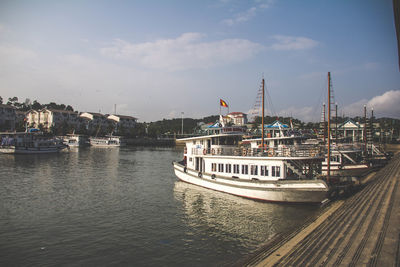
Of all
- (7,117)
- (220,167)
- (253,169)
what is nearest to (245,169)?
(253,169)

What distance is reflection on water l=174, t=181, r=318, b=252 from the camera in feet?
56.5

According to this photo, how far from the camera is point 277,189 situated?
22844 mm

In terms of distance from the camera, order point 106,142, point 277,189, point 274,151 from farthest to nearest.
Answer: point 106,142
point 274,151
point 277,189

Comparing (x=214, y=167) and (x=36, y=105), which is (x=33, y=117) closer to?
(x=36, y=105)

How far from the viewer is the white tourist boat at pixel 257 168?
73.2 ft

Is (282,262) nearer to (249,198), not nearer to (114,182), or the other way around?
(249,198)

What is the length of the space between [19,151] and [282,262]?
79.4 m

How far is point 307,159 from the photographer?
78.1 feet

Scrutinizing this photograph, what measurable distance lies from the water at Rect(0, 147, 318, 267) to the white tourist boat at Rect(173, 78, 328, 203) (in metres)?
1.12

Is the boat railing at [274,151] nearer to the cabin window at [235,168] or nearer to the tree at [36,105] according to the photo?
the cabin window at [235,168]

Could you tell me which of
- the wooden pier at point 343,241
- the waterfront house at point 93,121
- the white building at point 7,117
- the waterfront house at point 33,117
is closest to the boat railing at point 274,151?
the wooden pier at point 343,241

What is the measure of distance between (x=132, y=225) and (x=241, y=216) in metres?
8.42

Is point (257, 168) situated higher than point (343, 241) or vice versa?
point (257, 168)

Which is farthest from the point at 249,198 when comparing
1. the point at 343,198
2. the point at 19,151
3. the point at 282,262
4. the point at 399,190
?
the point at 19,151
